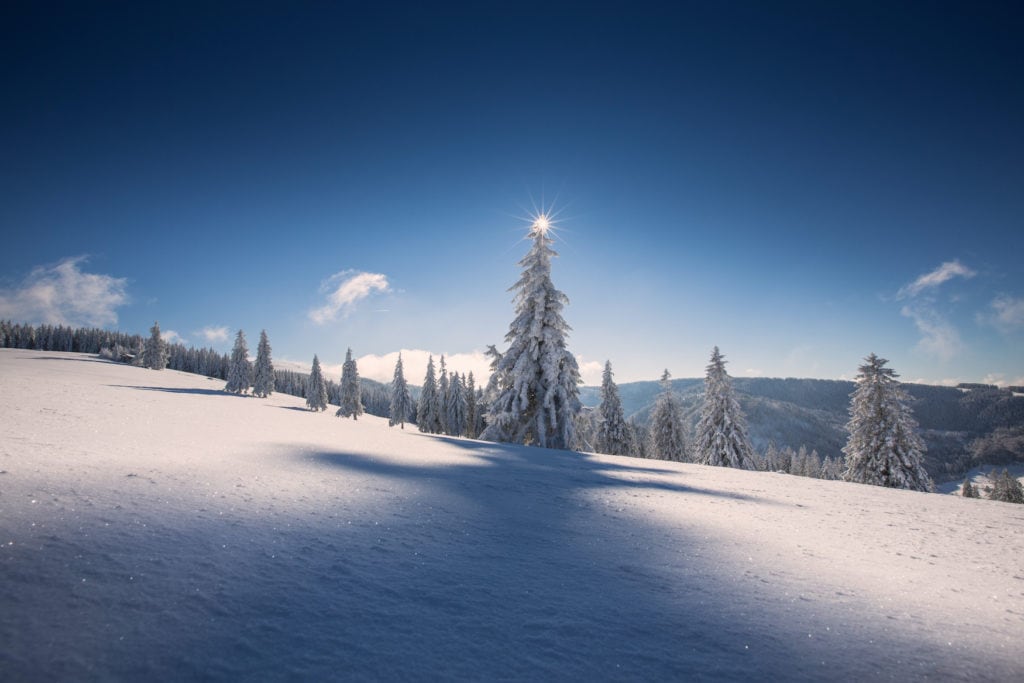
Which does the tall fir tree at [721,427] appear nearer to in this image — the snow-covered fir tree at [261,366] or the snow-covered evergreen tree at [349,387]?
the snow-covered evergreen tree at [349,387]

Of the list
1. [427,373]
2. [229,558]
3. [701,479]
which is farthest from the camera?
[427,373]

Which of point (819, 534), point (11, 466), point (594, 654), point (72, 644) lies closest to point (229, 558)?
point (72, 644)

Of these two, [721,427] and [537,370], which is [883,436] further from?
[537,370]

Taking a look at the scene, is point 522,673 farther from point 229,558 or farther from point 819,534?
point 819,534

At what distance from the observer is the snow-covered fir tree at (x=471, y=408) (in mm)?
60259

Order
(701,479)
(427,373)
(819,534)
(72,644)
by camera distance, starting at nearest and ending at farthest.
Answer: (72,644) < (819,534) < (701,479) < (427,373)

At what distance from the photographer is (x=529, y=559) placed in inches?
117

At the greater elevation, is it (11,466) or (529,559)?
(11,466)

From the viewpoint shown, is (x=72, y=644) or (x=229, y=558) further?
(x=229, y=558)

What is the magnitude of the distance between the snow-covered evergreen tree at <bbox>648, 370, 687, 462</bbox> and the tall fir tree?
476 centimetres

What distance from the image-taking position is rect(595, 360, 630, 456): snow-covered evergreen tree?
36.9m

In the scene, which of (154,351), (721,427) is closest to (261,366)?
(154,351)

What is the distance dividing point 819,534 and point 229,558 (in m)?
5.45

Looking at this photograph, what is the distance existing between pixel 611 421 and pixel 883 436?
1862cm
